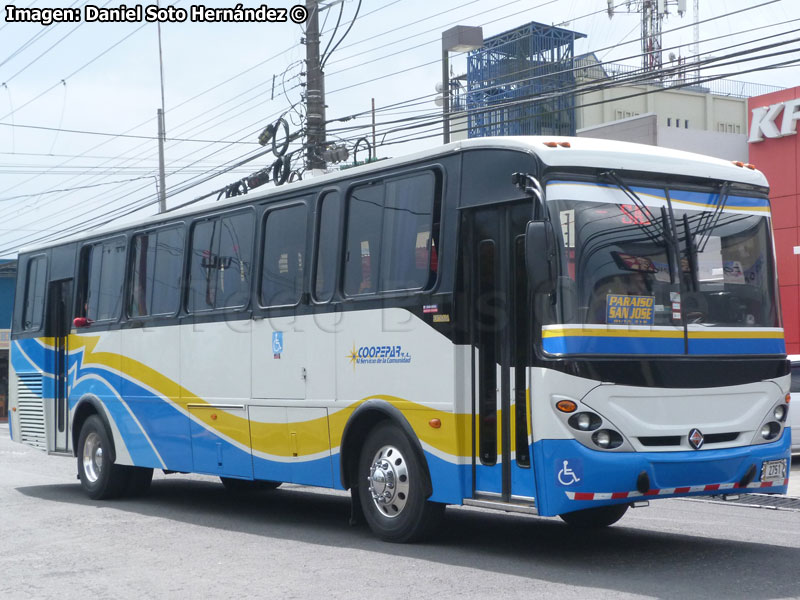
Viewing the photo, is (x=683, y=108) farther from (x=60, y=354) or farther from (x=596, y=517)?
(x=596, y=517)

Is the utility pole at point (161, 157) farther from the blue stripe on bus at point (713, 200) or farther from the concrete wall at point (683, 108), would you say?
the concrete wall at point (683, 108)

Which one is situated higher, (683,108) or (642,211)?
(683,108)

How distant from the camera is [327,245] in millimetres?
10883

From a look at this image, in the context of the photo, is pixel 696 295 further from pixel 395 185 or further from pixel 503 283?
pixel 395 185

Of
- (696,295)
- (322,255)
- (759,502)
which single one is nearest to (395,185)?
(322,255)

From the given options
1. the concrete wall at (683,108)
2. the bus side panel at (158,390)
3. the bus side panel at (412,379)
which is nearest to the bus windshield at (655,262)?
the bus side panel at (412,379)

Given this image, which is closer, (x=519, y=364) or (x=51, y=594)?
(x=51, y=594)

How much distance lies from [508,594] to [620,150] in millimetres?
3494

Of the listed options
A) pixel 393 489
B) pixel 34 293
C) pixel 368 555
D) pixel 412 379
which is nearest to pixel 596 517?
pixel 393 489

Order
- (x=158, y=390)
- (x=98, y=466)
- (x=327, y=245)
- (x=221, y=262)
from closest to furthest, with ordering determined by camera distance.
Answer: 1. (x=327, y=245)
2. (x=221, y=262)
3. (x=158, y=390)
4. (x=98, y=466)

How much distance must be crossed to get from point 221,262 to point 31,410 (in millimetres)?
5149

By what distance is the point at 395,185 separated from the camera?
33.4 ft

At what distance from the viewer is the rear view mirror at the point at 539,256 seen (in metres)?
8.26

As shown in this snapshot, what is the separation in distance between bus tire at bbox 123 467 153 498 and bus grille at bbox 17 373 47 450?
1.76 metres
